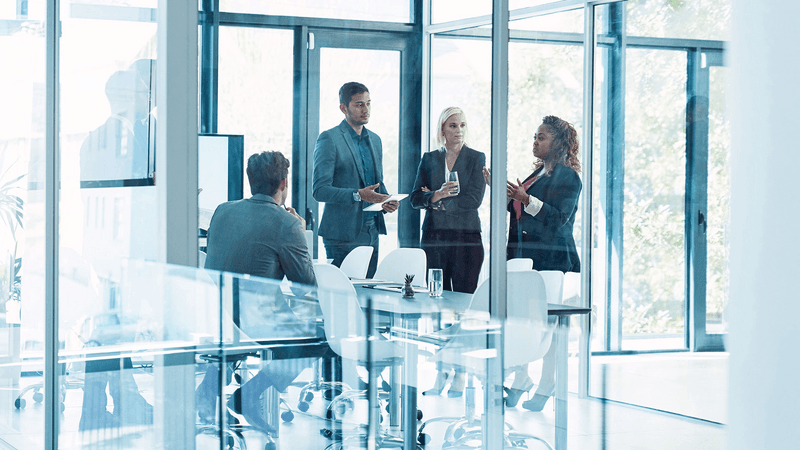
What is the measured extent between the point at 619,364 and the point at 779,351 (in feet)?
6.57

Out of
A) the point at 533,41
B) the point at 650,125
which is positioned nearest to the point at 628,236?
the point at 650,125

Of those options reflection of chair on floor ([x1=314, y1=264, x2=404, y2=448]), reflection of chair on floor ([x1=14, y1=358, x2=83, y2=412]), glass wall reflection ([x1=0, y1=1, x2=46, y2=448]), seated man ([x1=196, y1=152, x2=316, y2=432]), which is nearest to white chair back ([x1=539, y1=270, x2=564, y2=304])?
reflection of chair on floor ([x1=314, y1=264, x2=404, y2=448])

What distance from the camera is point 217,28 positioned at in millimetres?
3473

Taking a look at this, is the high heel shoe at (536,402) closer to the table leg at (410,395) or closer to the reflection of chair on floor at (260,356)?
the table leg at (410,395)

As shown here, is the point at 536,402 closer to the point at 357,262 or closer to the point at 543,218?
the point at 543,218

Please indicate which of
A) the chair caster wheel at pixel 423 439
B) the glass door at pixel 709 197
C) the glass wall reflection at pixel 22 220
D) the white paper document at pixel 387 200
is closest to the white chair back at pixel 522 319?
the chair caster wheel at pixel 423 439

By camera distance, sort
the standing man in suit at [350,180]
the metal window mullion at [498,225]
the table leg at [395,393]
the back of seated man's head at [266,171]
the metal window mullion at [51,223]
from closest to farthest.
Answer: the metal window mullion at [498,225]
the table leg at [395,393]
the standing man in suit at [350,180]
the back of seated man's head at [266,171]
the metal window mullion at [51,223]

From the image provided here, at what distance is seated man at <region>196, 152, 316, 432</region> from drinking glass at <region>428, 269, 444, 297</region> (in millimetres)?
602

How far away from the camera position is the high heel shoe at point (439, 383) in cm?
225

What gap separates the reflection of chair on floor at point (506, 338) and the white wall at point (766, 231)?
5.09 ft

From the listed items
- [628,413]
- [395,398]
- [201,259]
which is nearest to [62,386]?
[201,259]

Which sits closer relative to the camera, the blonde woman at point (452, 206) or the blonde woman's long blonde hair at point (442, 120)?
the blonde woman at point (452, 206)

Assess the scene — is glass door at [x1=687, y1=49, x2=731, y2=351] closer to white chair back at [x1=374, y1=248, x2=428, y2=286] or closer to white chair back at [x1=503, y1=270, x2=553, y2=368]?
white chair back at [x1=503, y1=270, x2=553, y2=368]

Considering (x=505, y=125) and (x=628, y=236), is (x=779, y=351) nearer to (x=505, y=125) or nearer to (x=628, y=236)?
(x=505, y=125)
